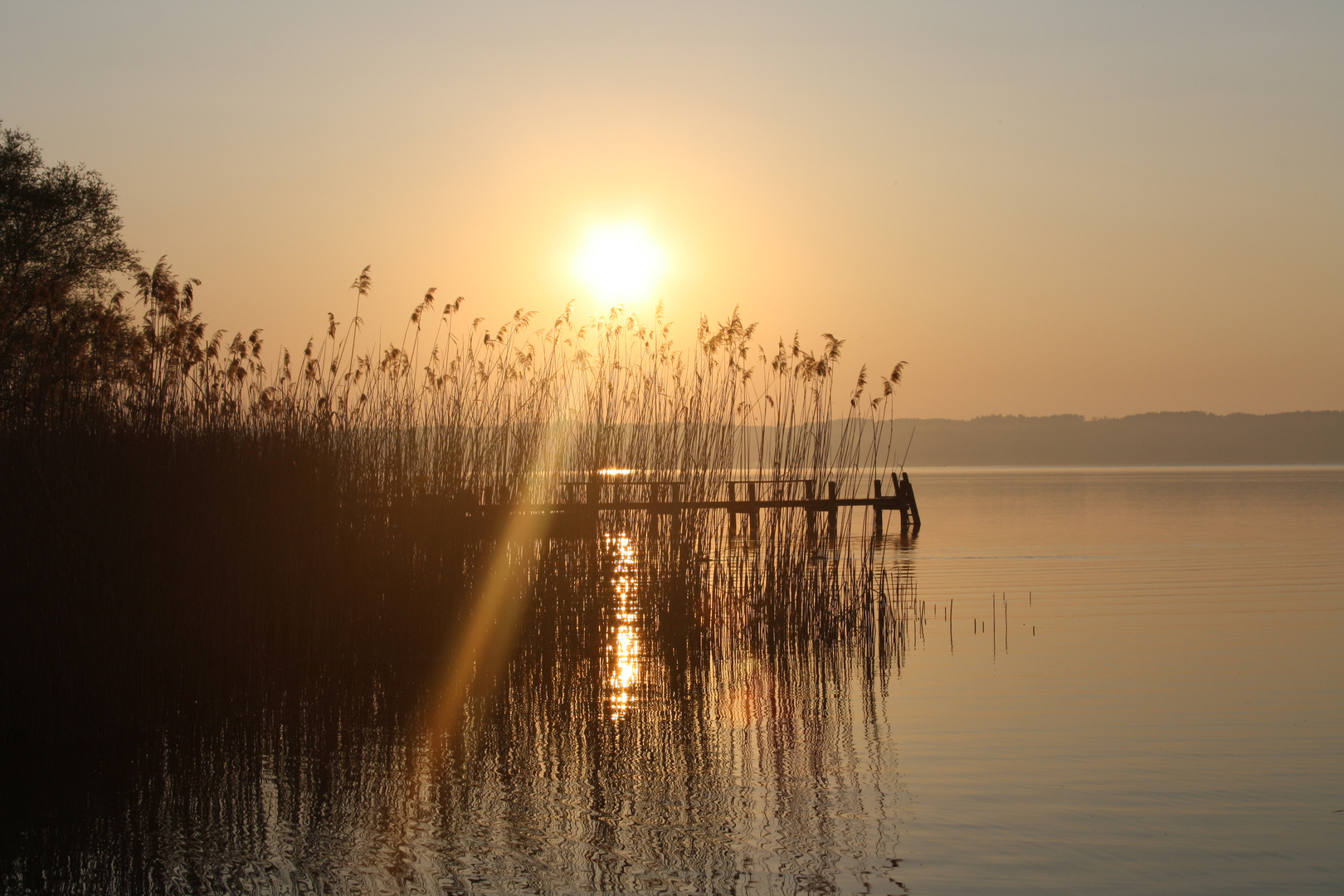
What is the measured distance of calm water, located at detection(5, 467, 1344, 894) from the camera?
3.91 metres

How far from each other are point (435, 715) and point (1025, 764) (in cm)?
320

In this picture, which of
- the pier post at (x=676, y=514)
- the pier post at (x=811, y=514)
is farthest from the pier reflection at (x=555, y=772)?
the pier post at (x=811, y=514)

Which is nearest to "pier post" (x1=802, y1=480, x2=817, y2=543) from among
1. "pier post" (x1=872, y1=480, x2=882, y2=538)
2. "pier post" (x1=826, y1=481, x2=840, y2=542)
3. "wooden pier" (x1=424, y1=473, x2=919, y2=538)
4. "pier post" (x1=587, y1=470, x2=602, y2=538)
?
"wooden pier" (x1=424, y1=473, x2=919, y2=538)

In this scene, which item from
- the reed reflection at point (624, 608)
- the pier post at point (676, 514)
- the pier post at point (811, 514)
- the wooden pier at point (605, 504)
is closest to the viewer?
the reed reflection at point (624, 608)

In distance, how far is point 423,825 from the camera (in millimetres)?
4355

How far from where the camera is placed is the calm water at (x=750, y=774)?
3.91 m

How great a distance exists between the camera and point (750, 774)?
5.07 meters

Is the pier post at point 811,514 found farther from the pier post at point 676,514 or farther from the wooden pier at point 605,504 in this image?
the pier post at point 676,514

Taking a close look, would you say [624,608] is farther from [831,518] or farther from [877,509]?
[877,509]

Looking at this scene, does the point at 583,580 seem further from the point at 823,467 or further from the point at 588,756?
the point at 588,756

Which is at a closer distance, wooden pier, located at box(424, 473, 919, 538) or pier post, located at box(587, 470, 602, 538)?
wooden pier, located at box(424, 473, 919, 538)

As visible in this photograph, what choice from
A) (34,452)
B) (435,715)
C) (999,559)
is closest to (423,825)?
(435,715)

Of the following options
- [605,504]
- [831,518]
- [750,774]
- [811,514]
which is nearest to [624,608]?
[605,504]

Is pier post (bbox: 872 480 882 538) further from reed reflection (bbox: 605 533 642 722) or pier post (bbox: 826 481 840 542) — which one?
reed reflection (bbox: 605 533 642 722)
